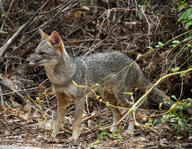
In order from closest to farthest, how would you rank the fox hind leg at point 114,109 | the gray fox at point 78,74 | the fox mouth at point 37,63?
the fox mouth at point 37,63
the gray fox at point 78,74
the fox hind leg at point 114,109

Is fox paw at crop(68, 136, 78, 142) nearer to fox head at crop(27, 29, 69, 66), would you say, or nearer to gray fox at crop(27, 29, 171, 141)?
gray fox at crop(27, 29, 171, 141)

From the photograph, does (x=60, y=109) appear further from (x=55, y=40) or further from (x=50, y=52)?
(x=55, y=40)

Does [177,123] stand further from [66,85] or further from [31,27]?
[31,27]

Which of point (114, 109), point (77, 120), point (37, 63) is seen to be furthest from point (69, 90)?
point (114, 109)

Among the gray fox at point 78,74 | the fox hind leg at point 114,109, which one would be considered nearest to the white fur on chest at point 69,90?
the gray fox at point 78,74

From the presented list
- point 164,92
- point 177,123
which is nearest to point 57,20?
point 164,92

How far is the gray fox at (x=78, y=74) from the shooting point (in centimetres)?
551

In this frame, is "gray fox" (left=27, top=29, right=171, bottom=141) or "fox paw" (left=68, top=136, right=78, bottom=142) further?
"gray fox" (left=27, top=29, right=171, bottom=141)

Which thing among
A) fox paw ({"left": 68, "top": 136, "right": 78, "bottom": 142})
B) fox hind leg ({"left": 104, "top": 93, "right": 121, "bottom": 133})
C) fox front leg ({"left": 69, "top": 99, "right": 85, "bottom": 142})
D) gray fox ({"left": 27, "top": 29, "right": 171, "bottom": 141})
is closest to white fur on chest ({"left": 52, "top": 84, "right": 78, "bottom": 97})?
gray fox ({"left": 27, "top": 29, "right": 171, "bottom": 141})

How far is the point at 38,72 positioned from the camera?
8.45 metres

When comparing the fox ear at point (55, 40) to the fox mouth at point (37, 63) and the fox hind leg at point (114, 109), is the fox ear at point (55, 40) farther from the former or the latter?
the fox hind leg at point (114, 109)

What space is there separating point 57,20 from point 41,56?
3.00 meters

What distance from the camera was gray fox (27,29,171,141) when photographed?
5.51 meters

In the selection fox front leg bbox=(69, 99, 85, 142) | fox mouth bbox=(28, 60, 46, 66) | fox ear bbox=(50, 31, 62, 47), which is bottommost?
fox front leg bbox=(69, 99, 85, 142)
